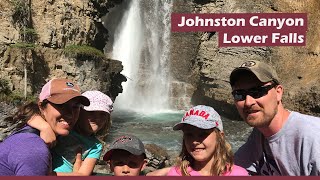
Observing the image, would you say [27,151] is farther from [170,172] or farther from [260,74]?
[260,74]

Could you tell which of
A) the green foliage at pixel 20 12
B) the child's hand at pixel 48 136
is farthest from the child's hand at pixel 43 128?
the green foliage at pixel 20 12

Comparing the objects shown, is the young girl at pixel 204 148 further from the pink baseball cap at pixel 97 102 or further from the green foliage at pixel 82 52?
Result: the green foliage at pixel 82 52

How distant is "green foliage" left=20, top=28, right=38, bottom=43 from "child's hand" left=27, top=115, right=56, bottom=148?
18.2 m

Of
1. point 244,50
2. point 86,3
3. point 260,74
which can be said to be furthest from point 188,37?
point 260,74

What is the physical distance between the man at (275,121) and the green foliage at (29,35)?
18.7 meters

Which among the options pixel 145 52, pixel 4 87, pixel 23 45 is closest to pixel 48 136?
pixel 4 87

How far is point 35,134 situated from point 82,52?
19.4 m

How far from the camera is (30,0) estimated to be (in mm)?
20844

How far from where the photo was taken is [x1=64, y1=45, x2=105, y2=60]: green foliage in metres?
21.1

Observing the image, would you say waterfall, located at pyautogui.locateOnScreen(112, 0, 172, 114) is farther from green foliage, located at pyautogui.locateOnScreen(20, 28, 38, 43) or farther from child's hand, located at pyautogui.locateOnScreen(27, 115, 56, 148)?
child's hand, located at pyautogui.locateOnScreen(27, 115, 56, 148)

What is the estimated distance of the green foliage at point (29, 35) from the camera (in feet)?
64.2

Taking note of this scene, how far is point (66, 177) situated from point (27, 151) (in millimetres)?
569

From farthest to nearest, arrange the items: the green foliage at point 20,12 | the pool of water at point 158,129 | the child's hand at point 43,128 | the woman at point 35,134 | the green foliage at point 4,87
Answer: the pool of water at point 158,129 < the green foliage at point 20,12 < the green foliage at point 4,87 < the child's hand at point 43,128 < the woman at point 35,134

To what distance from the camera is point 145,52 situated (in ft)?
112
